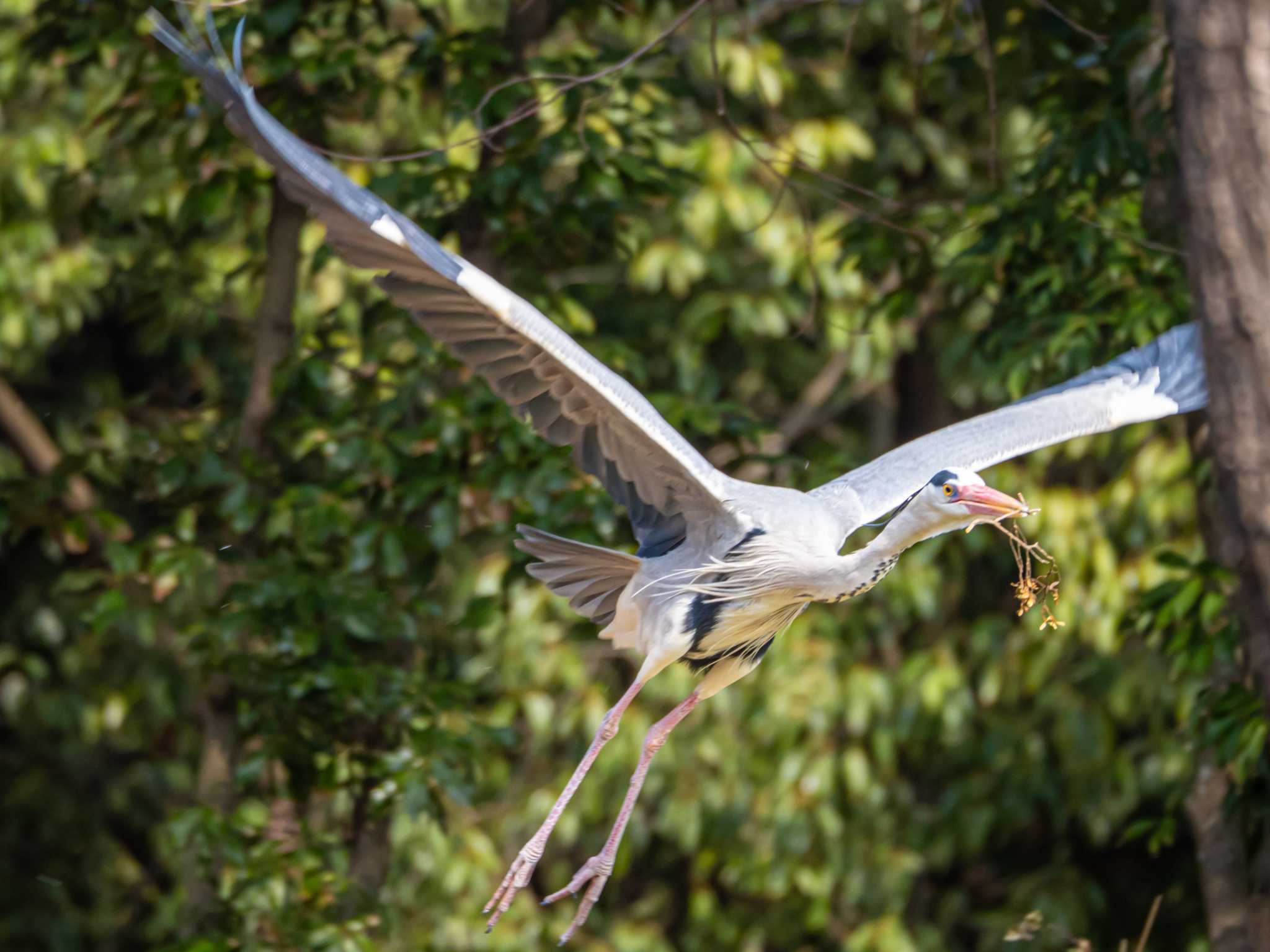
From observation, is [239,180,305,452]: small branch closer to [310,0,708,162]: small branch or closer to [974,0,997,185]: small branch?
[310,0,708,162]: small branch

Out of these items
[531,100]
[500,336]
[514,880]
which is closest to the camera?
[500,336]

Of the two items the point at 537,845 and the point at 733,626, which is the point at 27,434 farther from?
the point at 733,626

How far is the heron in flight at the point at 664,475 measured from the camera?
410 centimetres

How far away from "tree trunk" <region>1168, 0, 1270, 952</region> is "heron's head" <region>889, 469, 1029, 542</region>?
3.49ft

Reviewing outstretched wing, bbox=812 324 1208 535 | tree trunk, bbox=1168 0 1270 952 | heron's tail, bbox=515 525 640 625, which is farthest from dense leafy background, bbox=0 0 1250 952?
tree trunk, bbox=1168 0 1270 952

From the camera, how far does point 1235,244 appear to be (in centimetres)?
306

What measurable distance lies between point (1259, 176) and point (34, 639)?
6.92 metres

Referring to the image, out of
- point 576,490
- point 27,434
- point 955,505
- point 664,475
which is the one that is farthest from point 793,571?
point 27,434

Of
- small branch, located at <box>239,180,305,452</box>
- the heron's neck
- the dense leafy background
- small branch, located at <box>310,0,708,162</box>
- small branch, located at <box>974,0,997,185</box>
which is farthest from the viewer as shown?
small branch, located at <box>239,180,305,452</box>

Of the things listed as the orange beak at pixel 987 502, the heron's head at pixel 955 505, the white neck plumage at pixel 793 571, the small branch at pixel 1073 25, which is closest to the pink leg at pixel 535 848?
the white neck plumage at pixel 793 571

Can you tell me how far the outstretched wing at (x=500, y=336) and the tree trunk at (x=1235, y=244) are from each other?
1.58 m

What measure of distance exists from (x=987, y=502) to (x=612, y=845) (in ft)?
4.88

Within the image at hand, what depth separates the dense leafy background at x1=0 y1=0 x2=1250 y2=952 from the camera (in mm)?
6133

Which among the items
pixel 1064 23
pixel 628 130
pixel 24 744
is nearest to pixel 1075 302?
pixel 1064 23
